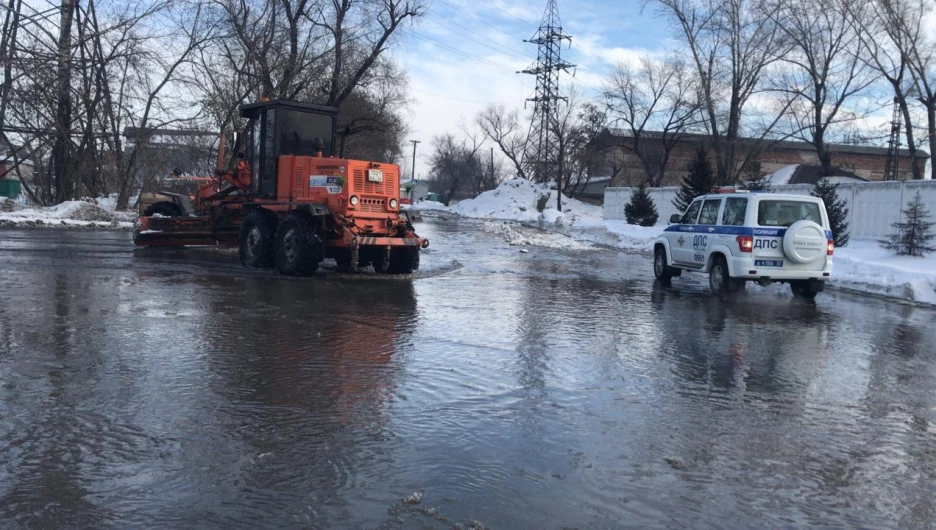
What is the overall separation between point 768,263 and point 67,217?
25006 mm

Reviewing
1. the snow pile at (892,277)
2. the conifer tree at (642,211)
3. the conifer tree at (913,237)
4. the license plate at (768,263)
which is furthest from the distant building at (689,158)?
→ the license plate at (768,263)

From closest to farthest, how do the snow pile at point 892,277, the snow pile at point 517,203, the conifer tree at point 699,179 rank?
the snow pile at point 892,277
the conifer tree at point 699,179
the snow pile at point 517,203

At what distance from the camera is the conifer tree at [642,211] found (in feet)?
132

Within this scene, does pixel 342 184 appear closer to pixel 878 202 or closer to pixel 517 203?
pixel 878 202

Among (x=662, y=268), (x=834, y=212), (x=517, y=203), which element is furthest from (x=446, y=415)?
(x=517, y=203)

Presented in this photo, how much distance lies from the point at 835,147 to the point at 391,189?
78.9 meters

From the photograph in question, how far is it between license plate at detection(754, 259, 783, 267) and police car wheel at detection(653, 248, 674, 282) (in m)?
2.90

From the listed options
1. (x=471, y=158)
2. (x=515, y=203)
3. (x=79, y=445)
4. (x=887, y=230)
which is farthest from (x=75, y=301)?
(x=471, y=158)

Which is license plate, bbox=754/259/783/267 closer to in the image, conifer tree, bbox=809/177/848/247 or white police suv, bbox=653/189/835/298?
white police suv, bbox=653/189/835/298

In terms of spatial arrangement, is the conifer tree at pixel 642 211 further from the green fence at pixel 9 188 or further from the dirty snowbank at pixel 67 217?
the green fence at pixel 9 188

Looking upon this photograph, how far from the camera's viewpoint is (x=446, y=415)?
18.8 ft

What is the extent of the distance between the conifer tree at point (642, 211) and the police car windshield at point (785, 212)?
1033 inches

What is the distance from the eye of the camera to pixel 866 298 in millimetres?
15336

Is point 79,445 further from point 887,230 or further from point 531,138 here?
point 531,138
